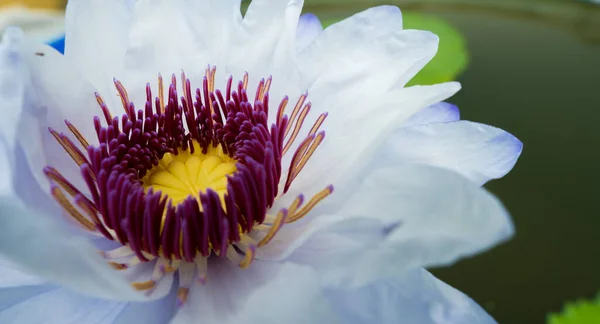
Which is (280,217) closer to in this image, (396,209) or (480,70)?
(396,209)

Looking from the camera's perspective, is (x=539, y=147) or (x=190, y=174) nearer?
(x=190, y=174)

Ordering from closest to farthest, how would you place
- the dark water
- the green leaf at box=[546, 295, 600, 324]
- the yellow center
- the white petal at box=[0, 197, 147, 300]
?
the white petal at box=[0, 197, 147, 300], the yellow center, the green leaf at box=[546, 295, 600, 324], the dark water

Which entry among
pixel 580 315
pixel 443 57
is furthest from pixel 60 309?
pixel 443 57

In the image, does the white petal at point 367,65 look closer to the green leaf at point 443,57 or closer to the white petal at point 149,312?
the white petal at point 149,312

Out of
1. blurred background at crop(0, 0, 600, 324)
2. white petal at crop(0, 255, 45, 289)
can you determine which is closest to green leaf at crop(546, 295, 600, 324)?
blurred background at crop(0, 0, 600, 324)

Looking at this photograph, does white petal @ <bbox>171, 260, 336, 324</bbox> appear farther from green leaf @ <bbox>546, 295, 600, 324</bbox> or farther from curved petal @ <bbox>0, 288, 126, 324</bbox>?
green leaf @ <bbox>546, 295, 600, 324</bbox>

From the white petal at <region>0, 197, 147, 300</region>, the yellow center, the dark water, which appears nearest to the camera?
the white petal at <region>0, 197, 147, 300</region>

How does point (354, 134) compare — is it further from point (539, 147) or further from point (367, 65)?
point (539, 147)
